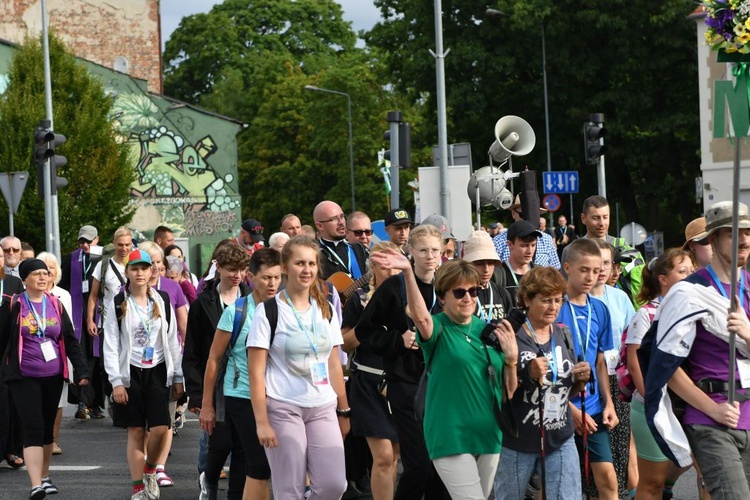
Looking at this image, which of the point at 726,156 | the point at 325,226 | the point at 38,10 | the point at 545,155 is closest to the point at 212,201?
the point at 38,10

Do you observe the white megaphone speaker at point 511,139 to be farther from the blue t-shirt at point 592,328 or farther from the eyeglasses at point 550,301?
the eyeglasses at point 550,301

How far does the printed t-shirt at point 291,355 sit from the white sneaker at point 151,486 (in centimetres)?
276

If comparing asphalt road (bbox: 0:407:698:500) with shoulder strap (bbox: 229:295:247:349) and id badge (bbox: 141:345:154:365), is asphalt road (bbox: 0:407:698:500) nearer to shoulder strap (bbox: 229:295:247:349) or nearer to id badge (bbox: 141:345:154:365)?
id badge (bbox: 141:345:154:365)

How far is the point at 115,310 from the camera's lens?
31.6ft

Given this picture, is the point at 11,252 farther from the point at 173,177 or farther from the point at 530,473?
the point at 173,177

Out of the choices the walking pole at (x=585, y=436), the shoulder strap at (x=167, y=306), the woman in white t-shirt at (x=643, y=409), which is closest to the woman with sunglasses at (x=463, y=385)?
the walking pole at (x=585, y=436)

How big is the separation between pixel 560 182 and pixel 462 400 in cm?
2728

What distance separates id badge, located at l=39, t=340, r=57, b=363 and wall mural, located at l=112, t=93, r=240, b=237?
39840mm

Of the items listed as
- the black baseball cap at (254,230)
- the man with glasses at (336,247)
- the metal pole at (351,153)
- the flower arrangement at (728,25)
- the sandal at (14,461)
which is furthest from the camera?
the metal pole at (351,153)

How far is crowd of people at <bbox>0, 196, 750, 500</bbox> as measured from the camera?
5.87 metres

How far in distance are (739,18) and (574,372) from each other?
76.1 inches

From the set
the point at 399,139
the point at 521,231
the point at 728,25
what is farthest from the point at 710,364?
the point at 399,139

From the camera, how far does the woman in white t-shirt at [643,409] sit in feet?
24.6

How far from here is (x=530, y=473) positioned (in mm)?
6602
